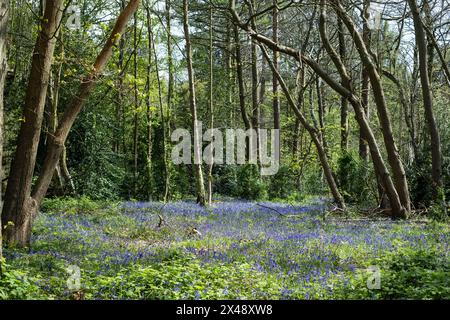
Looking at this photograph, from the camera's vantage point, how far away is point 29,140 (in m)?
8.02

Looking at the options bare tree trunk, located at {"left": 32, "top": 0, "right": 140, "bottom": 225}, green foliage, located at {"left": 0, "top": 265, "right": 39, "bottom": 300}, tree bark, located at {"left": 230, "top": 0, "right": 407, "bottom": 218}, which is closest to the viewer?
green foliage, located at {"left": 0, "top": 265, "right": 39, "bottom": 300}

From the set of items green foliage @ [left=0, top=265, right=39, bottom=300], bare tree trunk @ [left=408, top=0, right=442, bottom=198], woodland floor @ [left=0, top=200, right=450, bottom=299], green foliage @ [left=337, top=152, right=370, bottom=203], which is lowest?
woodland floor @ [left=0, top=200, right=450, bottom=299]

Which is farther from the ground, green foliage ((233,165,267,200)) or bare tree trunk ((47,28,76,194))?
bare tree trunk ((47,28,76,194))

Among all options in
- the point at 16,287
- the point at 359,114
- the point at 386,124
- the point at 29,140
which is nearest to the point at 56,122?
the point at 29,140

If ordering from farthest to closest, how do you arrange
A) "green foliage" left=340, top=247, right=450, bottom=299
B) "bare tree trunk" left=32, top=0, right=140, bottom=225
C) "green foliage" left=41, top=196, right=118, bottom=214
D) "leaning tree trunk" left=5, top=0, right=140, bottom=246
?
"green foliage" left=41, top=196, right=118, bottom=214
"bare tree trunk" left=32, top=0, right=140, bottom=225
"leaning tree trunk" left=5, top=0, right=140, bottom=246
"green foliage" left=340, top=247, right=450, bottom=299

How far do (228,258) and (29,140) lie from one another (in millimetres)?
4077

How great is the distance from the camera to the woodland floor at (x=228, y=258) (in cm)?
511

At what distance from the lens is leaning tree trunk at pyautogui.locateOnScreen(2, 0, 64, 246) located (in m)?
7.85

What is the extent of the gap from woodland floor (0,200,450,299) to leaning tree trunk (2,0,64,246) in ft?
2.01

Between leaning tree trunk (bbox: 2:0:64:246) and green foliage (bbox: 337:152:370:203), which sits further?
green foliage (bbox: 337:152:370:203)

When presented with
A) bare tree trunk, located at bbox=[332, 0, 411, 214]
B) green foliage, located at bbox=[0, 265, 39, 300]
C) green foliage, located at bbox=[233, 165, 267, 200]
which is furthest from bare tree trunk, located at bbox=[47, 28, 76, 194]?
green foliage, located at bbox=[0, 265, 39, 300]

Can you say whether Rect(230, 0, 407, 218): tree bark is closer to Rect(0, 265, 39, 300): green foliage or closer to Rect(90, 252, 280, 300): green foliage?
Rect(90, 252, 280, 300): green foliage

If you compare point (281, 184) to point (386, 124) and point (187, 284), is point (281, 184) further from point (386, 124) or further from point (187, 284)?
point (187, 284)
